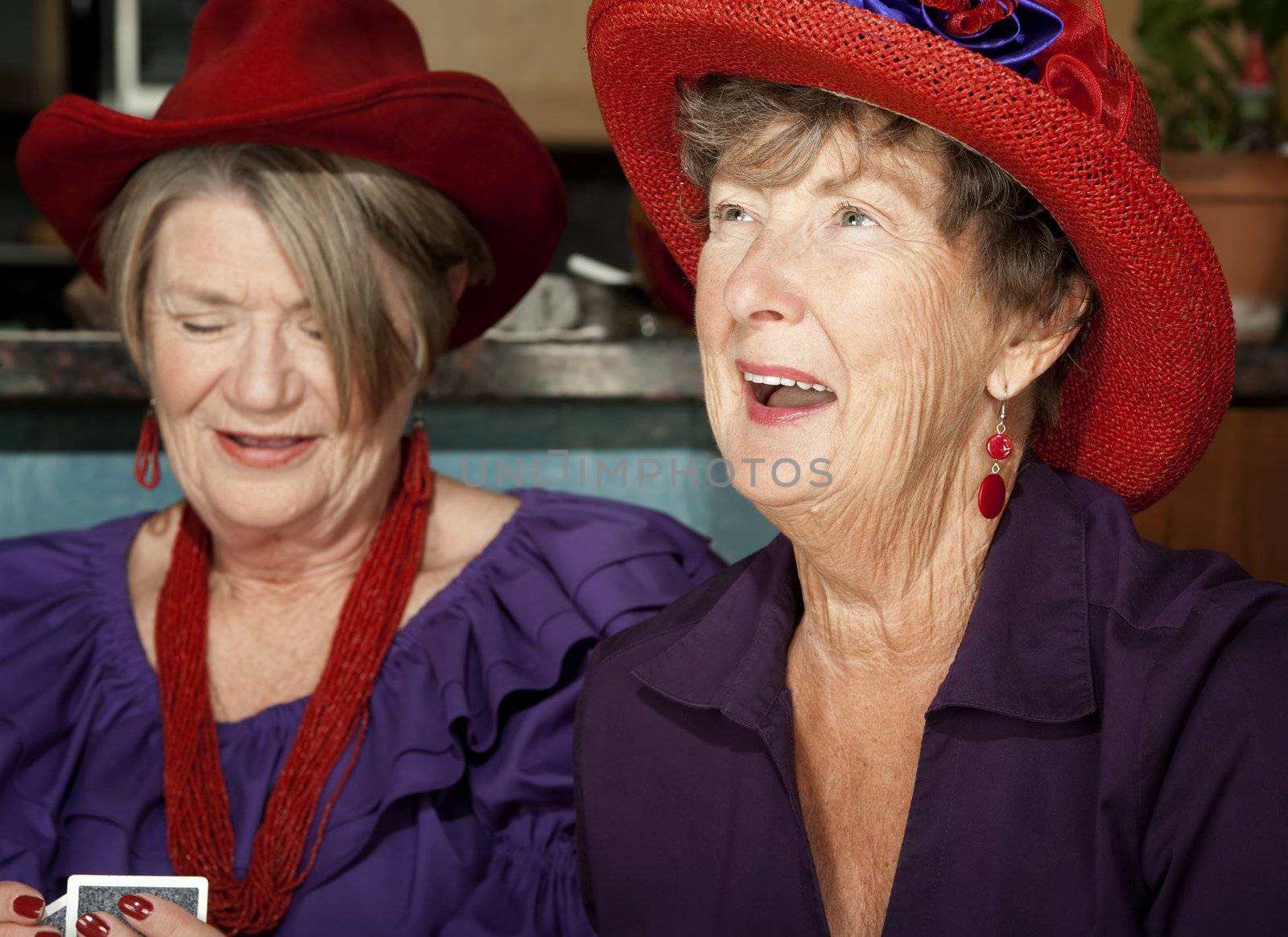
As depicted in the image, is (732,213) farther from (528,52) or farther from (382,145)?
(528,52)

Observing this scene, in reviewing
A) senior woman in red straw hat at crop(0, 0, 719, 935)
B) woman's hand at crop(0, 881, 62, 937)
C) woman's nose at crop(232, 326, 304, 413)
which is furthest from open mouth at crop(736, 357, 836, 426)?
woman's hand at crop(0, 881, 62, 937)

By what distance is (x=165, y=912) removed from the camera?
1.68 meters

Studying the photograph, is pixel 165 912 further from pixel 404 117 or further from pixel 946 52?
pixel 946 52

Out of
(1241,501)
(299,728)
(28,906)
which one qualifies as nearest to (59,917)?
(28,906)

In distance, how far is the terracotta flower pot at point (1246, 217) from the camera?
2477mm

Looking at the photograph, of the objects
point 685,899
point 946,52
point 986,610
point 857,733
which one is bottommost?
point 685,899

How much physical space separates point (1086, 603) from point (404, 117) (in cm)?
105

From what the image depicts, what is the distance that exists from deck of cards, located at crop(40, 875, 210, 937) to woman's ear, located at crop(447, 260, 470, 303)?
0.93 meters

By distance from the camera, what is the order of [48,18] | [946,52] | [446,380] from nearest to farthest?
[946,52] < [446,380] < [48,18]

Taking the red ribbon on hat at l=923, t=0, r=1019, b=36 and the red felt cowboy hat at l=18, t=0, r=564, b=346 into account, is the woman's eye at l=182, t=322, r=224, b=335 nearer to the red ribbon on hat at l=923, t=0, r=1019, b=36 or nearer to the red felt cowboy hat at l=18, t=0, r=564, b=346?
the red felt cowboy hat at l=18, t=0, r=564, b=346

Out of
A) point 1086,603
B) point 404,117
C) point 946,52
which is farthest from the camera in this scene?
point 404,117

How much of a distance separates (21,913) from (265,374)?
28.0 inches

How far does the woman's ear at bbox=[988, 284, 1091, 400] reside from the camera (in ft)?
5.15

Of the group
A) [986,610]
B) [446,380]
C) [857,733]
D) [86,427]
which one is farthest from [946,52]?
[86,427]
